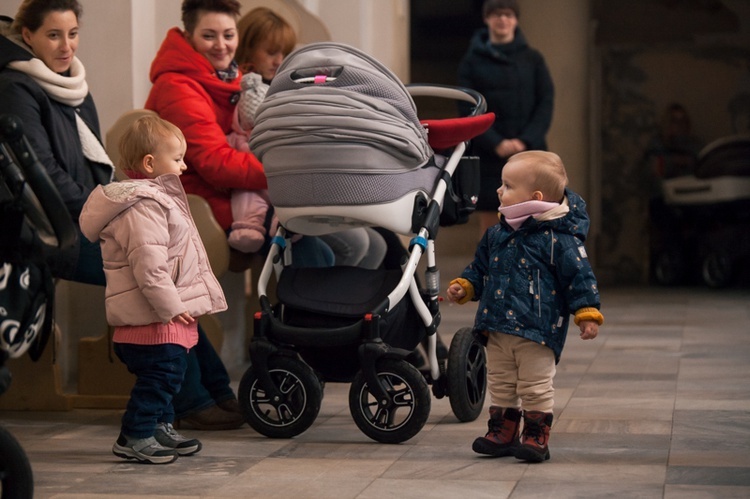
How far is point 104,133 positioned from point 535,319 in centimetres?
239

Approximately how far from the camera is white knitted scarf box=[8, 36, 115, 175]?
4535 mm

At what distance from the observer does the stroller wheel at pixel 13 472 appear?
3.02 meters

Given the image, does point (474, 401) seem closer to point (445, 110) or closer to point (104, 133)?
point (104, 133)

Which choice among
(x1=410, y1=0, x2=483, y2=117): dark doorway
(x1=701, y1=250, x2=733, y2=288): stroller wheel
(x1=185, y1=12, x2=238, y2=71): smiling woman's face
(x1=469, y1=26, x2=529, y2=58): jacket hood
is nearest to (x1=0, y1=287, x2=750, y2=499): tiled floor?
(x1=185, y1=12, x2=238, y2=71): smiling woman's face

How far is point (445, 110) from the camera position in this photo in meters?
15.4

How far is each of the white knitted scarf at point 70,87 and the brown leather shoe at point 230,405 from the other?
939 millimetres

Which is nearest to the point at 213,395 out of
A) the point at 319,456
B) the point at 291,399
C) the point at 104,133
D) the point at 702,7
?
the point at 291,399

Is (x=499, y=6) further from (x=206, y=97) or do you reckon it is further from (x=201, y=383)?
(x=201, y=383)

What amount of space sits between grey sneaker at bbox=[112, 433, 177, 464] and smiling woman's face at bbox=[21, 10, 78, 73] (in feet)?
4.52

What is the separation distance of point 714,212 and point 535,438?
680cm

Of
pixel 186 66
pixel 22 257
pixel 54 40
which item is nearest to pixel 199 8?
pixel 186 66

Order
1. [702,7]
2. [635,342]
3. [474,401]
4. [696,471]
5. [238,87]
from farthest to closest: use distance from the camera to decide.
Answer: [702,7], [635,342], [238,87], [474,401], [696,471]

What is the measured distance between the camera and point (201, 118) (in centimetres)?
499

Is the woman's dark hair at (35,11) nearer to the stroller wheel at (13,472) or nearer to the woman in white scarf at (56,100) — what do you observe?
the woman in white scarf at (56,100)
